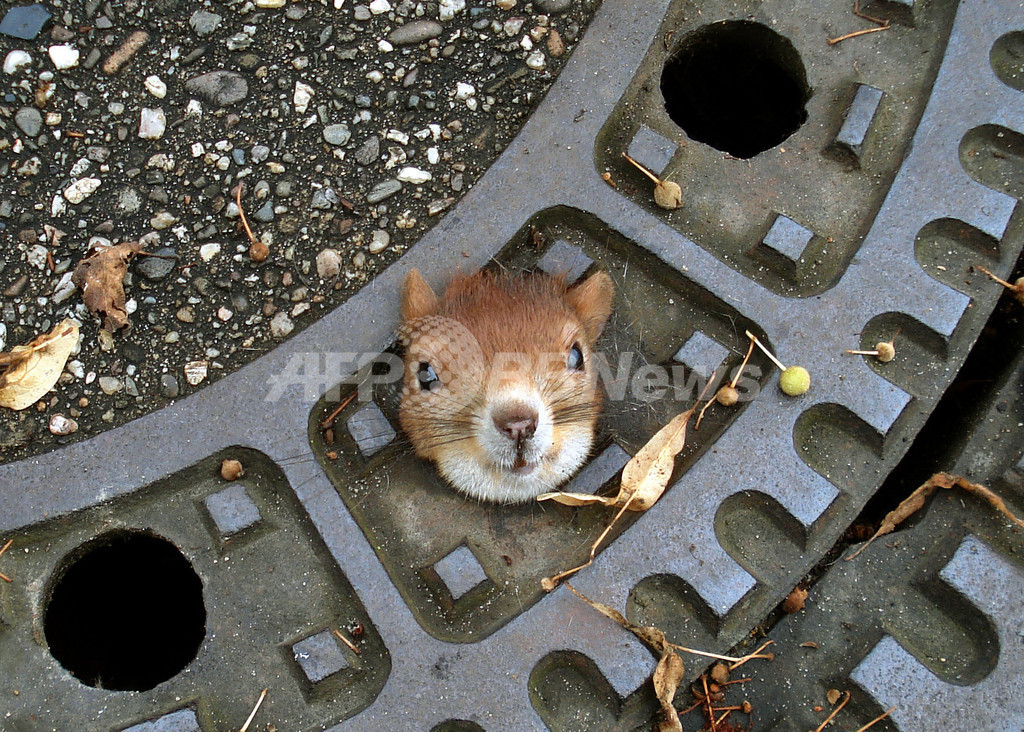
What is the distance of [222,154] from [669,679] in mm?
2055

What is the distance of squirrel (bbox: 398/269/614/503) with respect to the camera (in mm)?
2352

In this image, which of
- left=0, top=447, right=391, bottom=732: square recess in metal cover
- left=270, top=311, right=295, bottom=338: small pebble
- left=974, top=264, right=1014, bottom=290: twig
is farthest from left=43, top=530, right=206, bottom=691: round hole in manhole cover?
left=974, top=264, right=1014, bottom=290: twig

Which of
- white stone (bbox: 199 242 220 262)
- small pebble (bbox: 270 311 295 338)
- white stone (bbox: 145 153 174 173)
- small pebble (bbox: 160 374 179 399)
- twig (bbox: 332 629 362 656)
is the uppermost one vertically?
white stone (bbox: 145 153 174 173)

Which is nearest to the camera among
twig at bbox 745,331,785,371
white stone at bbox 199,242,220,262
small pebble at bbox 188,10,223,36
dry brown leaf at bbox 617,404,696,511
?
dry brown leaf at bbox 617,404,696,511

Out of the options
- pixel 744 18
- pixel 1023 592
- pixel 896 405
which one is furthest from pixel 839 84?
pixel 1023 592

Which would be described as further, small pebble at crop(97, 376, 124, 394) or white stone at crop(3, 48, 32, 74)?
white stone at crop(3, 48, 32, 74)

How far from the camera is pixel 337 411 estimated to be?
2.41 m

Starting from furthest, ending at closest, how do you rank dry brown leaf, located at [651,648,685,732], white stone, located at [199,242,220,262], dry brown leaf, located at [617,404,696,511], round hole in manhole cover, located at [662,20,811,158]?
round hole in manhole cover, located at [662,20,811,158] < white stone, located at [199,242,220,262] < dry brown leaf, located at [617,404,696,511] < dry brown leaf, located at [651,648,685,732]

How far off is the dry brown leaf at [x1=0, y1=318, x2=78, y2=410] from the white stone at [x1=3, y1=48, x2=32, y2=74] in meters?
0.86

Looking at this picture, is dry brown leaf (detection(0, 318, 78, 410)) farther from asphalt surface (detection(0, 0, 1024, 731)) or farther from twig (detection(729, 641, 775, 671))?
twig (detection(729, 641, 775, 671))

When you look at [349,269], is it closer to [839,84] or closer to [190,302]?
[190,302]

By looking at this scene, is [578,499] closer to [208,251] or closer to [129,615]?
[208,251]

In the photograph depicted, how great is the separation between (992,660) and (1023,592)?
21 centimetres

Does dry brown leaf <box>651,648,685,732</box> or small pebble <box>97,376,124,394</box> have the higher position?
small pebble <box>97,376,124,394</box>
